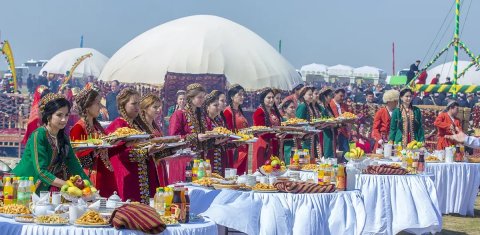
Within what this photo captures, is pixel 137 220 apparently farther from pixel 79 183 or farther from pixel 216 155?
pixel 216 155

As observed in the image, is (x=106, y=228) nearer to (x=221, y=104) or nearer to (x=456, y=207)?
(x=221, y=104)

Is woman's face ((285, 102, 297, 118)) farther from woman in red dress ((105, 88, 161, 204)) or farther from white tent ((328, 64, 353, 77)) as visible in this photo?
white tent ((328, 64, 353, 77))

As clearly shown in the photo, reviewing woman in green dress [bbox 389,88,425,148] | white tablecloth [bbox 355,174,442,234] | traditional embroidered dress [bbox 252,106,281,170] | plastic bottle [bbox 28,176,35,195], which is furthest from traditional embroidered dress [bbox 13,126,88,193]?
woman in green dress [bbox 389,88,425,148]

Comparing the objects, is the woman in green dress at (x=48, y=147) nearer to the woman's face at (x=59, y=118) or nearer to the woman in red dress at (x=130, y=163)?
the woman's face at (x=59, y=118)

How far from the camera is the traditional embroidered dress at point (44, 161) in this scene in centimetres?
780

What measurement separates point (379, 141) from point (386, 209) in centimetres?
367

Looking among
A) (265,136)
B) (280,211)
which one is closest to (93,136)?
(280,211)

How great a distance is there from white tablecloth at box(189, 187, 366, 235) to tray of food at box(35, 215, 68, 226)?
2336mm

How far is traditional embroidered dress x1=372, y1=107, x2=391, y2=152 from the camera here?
16297 millimetres

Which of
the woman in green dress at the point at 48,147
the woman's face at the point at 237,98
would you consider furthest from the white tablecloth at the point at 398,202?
the woman in green dress at the point at 48,147

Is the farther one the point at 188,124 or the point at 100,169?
the point at 188,124

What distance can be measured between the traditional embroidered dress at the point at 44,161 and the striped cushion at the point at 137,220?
1227 millimetres

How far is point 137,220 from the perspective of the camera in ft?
21.6

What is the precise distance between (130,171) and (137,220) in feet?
8.53
